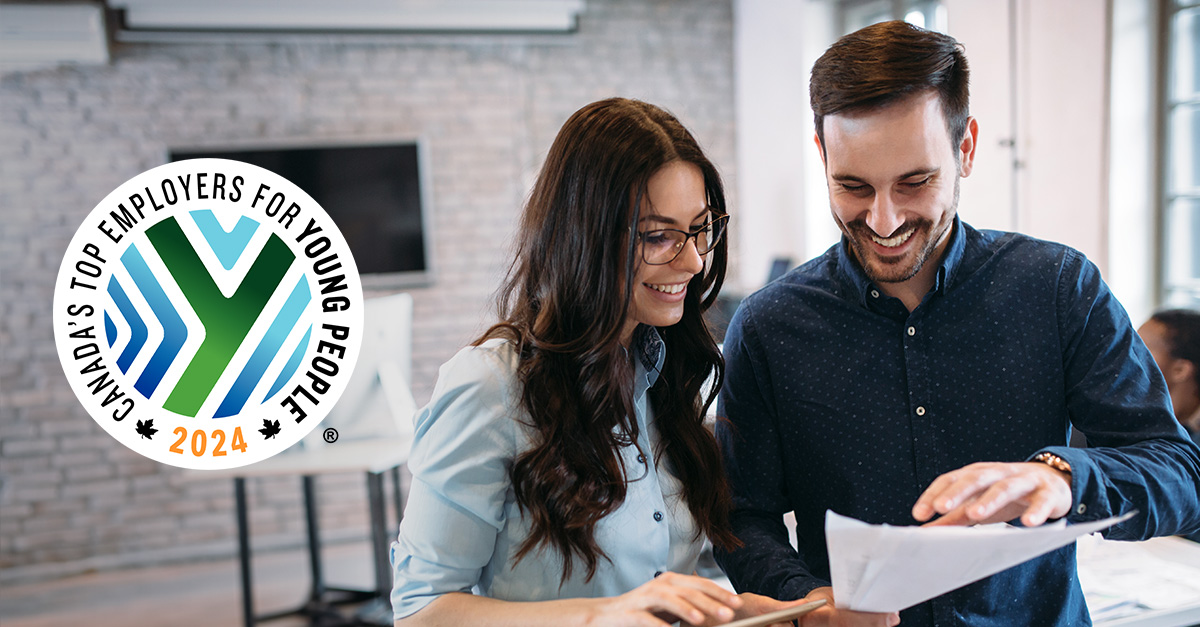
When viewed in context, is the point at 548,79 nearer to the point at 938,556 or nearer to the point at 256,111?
the point at 256,111

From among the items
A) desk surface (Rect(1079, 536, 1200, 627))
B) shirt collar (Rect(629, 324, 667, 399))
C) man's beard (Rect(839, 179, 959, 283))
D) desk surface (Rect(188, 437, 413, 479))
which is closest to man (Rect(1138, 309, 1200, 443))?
desk surface (Rect(1079, 536, 1200, 627))

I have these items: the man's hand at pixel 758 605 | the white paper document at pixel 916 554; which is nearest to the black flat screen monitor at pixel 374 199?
the man's hand at pixel 758 605

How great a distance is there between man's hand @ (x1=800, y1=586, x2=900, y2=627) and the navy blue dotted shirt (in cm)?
3

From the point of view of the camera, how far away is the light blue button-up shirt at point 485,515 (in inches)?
38.3

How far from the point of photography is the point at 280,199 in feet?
14.5

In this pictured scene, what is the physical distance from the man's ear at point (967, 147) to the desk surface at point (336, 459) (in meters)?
2.16

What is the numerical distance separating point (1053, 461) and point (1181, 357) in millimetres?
1800

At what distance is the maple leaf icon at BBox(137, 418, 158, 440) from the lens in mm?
3662

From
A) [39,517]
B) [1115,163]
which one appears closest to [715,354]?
[1115,163]

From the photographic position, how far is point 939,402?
1.16 m

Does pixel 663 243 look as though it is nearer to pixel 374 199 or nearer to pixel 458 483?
pixel 458 483

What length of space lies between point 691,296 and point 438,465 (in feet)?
1.48

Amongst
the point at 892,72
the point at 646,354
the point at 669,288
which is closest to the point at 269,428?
the point at 646,354

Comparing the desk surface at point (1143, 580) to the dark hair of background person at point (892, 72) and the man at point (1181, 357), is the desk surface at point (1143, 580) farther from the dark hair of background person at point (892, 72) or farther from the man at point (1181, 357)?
the dark hair of background person at point (892, 72)
